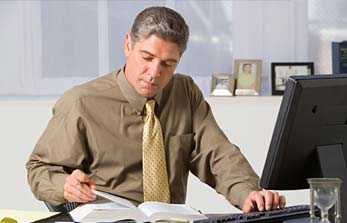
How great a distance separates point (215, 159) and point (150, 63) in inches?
17.1

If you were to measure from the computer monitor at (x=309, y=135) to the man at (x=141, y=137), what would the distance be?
1.60 feet

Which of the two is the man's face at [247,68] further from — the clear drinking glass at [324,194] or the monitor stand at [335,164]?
the clear drinking glass at [324,194]

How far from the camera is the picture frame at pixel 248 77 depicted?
3.65m

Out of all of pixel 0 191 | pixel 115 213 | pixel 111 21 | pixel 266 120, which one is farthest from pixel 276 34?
pixel 115 213

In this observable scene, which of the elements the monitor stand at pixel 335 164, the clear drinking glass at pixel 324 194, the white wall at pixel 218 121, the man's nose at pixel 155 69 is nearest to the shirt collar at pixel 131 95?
the man's nose at pixel 155 69

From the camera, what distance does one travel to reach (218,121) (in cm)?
362

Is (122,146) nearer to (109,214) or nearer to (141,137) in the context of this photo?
(141,137)

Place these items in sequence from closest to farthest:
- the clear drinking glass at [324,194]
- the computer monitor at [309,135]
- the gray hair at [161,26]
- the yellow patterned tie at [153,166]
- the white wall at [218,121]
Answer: the clear drinking glass at [324,194]
the computer monitor at [309,135]
the gray hair at [161,26]
the yellow patterned tie at [153,166]
the white wall at [218,121]

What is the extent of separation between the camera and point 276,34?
3.67 metres

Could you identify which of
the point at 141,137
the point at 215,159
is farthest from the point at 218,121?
the point at 141,137

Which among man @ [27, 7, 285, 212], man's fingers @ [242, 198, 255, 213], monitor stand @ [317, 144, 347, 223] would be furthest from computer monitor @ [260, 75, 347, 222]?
man @ [27, 7, 285, 212]

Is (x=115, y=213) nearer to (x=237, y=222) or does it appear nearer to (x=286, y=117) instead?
(x=237, y=222)

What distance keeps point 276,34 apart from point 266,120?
470 millimetres

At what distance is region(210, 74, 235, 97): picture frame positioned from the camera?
366cm
